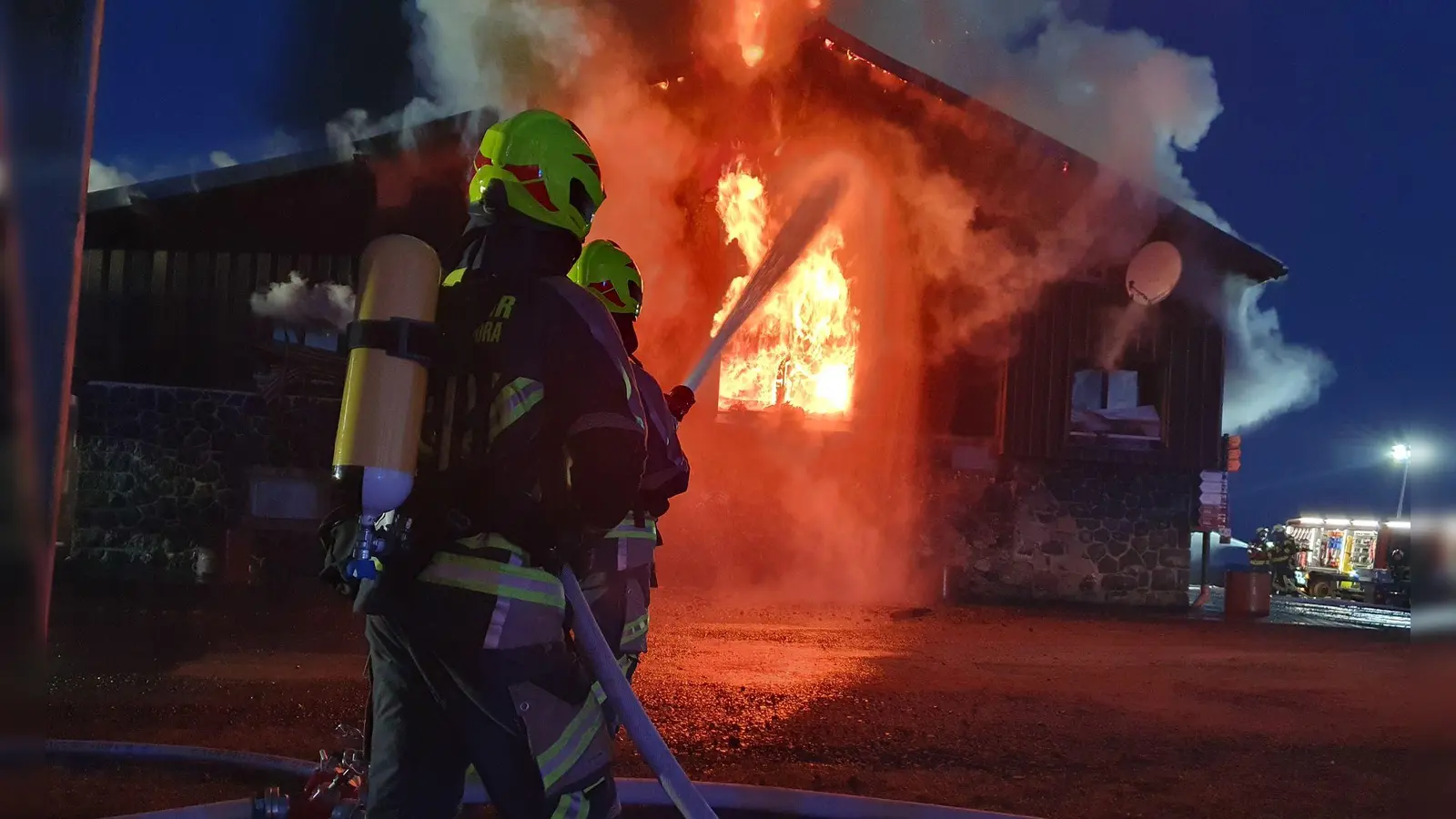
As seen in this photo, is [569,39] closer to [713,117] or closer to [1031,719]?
[713,117]

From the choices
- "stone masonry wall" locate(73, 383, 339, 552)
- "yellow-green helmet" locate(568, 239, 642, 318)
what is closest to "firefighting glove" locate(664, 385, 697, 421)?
"yellow-green helmet" locate(568, 239, 642, 318)

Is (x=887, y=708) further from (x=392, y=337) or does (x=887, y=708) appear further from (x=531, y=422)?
(x=392, y=337)

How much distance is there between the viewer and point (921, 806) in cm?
362

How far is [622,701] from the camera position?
7.11 ft

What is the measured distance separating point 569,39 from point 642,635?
36.1ft

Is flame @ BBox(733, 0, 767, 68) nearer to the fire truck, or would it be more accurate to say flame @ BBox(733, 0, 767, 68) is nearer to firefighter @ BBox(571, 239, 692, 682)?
firefighter @ BBox(571, 239, 692, 682)

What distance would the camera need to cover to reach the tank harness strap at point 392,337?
1913 millimetres

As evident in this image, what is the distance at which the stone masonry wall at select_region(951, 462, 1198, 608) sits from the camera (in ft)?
46.3

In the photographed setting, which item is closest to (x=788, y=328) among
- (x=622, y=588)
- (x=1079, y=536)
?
(x=1079, y=536)

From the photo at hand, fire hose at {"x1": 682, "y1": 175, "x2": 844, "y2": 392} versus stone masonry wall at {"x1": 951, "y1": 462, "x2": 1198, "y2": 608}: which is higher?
fire hose at {"x1": 682, "y1": 175, "x2": 844, "y2": 392}

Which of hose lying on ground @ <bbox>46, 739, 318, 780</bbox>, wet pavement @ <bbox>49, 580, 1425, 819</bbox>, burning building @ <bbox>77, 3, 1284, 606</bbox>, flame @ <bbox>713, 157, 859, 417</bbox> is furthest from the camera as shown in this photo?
flame @ <bbox>713, 157, 859, 417</bbox>

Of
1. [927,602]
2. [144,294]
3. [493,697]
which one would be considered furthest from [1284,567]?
[493,697]

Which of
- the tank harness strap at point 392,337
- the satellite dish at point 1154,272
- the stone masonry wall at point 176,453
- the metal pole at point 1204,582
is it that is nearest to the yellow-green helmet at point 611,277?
the tank harness strap at point 392,337

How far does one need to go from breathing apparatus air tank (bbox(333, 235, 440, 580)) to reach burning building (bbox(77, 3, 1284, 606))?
37.9ft
